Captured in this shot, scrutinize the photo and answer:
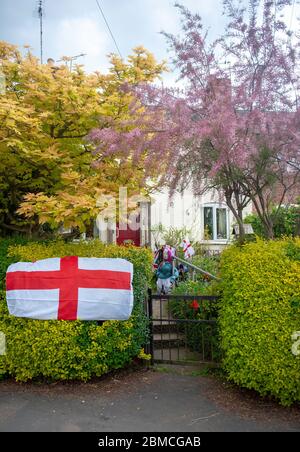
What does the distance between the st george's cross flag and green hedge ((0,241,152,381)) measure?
0.12 metres

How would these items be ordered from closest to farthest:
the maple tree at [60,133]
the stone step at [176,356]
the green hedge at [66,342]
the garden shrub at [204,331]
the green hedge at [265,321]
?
the green hedge at [265,321]
the maple tree at [60,133]
the green hedge at [66,342]
the garden shrub at [204,331]
the stone step at [176,356]

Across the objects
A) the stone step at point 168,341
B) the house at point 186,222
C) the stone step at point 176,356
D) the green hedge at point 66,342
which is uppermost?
the house at point 186,222

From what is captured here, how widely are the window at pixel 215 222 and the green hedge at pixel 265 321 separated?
10329mm

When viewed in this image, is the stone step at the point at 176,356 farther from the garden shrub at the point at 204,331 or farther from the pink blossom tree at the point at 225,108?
the pink blossom tree at the point at 225,108

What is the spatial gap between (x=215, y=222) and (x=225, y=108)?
10.6 meters

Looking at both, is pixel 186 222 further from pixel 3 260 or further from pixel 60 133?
pixel 3 260

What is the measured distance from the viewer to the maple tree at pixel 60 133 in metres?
4.55

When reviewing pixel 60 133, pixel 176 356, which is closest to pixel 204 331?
pixel 176 356

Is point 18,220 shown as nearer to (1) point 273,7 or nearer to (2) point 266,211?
(2) point 266,211

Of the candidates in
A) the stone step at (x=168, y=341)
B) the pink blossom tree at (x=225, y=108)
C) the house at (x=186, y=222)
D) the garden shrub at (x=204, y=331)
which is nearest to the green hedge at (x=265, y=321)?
the garden shrub at (x=204, y=331)

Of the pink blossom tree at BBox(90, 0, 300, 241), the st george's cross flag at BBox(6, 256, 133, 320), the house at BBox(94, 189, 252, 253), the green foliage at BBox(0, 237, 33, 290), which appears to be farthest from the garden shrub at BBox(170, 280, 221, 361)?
the house at BBox(94, 189, 252, 253)

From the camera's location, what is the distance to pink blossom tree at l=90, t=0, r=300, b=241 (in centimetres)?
457

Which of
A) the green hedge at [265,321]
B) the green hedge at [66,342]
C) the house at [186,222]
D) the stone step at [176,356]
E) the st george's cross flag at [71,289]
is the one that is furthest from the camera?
the house at [186,222]

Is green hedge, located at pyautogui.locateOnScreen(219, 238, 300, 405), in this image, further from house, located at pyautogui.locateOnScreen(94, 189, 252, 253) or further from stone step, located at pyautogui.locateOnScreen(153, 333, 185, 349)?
house, located at pyautogui.locateOnScreen(94, 189, 252, 253)
